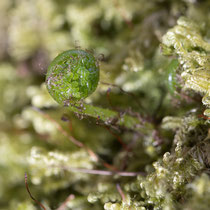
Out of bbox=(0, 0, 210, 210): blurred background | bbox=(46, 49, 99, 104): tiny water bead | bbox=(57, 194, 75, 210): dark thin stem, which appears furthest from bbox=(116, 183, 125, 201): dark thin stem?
→ bbox=(46, 49, 99, 104): tiny water bead

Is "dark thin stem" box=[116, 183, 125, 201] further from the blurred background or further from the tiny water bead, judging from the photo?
the tiny water bead

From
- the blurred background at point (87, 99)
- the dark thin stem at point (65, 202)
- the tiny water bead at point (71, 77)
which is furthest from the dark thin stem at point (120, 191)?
the tiny water bead at point (71, 77)

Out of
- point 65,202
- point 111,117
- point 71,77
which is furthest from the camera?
point 65,202

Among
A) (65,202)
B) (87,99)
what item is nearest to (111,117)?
(87,99)

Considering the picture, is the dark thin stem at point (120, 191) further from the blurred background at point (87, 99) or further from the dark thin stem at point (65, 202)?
the dark thin stem at point (65, 202)

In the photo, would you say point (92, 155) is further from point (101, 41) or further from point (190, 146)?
point (101, 41)

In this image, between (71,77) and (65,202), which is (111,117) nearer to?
(71,77)

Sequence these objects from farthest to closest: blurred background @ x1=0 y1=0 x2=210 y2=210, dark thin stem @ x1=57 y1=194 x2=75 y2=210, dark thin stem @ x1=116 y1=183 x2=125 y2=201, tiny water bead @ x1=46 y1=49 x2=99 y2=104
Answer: blurred background @ x1=0 y1=0 x2=210 y2=210 < dark thin stem @ x1=57 y1=194 x2=75 y2=210 < dark thin stem @ x1=116 y1=183 x2=125 y2=201 < tiny water bead @ x1=46 y1=49 x2=99 y2=104
